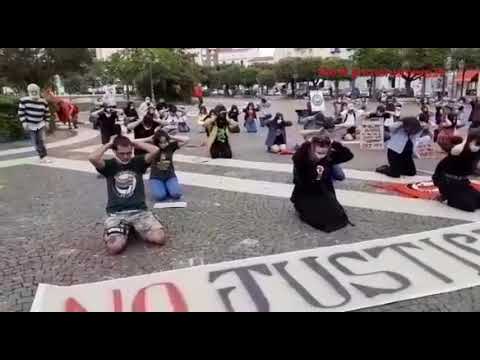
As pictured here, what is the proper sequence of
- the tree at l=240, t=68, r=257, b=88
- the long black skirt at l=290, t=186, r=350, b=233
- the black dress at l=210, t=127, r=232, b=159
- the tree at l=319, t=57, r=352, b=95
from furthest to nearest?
1. the tree at l=240, t=68, r=257, b=88
2. the tree at l=319, t=57, r=352, b=95
3. the black dress at l=210, t=127, r=232, b=159
4. the long black skirt at l=290, t=186, r=350, b=233

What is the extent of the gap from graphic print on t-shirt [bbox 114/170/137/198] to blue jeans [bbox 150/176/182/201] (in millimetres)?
1700

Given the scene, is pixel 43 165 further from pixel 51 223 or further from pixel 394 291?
pixel 394 291

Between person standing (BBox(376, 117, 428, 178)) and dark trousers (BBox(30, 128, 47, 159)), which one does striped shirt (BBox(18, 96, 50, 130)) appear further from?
person standing (BBox(376, 117, 428, 178))

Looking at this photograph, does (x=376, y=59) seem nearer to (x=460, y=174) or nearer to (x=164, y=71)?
(x=164, y=71)

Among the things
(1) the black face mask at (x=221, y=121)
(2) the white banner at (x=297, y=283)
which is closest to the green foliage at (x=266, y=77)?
(1) the black face mask at (x=221, y=121)

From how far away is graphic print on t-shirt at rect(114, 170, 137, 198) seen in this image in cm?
493

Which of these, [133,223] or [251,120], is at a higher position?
[251,120]

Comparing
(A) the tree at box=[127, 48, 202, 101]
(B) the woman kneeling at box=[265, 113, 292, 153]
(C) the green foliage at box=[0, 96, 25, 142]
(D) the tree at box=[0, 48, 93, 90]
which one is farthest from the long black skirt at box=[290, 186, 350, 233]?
(A) the tree at box=[127, 48, 202, 101]

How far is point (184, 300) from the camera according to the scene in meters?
3.60

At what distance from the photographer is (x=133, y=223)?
16.1 feet

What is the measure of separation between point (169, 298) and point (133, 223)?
1.48 meters

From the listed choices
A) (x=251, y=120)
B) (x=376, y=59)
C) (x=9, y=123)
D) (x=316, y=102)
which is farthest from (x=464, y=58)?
(x=9, y=123)
